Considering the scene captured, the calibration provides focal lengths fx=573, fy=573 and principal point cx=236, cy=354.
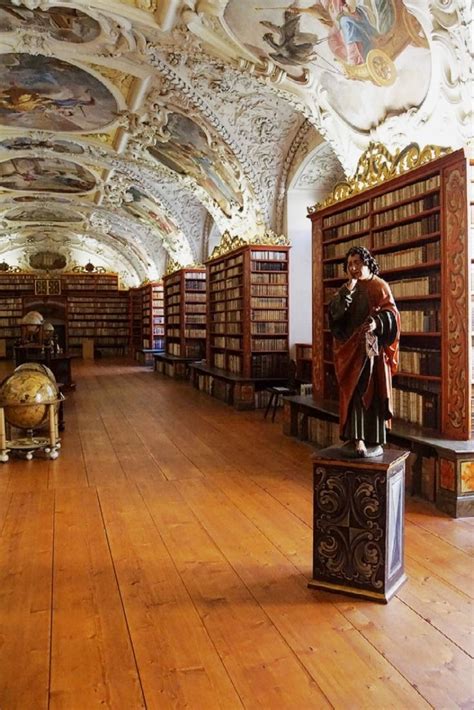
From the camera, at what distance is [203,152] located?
478 inches

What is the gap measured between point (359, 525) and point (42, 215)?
23.5 m

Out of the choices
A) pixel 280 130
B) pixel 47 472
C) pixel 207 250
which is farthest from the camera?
pixel 207 250

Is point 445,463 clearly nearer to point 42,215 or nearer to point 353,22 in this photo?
point 353,22

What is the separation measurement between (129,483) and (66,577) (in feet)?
7.74

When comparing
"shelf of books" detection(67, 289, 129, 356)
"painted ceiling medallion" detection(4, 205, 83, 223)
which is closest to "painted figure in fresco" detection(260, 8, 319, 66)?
"painted ceiling medallion" detection(4, 205, 83, 223)

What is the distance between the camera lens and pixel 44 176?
1769 centimetres

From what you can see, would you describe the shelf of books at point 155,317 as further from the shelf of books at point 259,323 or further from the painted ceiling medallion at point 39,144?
the shelf of books at point 259,323

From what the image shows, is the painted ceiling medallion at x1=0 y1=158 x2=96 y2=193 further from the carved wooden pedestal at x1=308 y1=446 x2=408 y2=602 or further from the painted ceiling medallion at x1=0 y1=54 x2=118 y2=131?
the carved wooden pedestal at x1=308 y1=446 x2=408 y2=602

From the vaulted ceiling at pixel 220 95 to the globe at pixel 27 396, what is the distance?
16.3ft

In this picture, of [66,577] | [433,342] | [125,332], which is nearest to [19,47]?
[433,342]

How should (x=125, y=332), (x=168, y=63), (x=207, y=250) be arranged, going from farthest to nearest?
(x=125, y=332)
(x=207, y=250)
(x=168, y=63)

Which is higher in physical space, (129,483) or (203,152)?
(203,152)

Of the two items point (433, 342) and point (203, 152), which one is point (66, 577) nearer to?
point (433, 342)

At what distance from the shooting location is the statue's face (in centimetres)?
371
